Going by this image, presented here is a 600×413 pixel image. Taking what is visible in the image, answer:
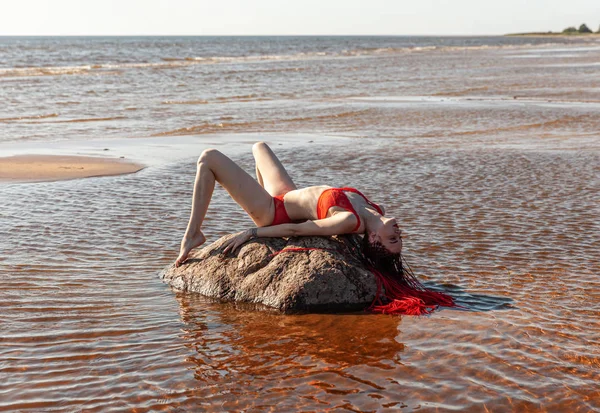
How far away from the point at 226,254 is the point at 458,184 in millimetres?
5336

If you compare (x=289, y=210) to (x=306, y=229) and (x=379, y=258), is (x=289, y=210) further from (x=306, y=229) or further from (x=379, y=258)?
(x=379, y=258)

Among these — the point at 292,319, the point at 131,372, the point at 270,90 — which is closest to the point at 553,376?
the point at 292,319

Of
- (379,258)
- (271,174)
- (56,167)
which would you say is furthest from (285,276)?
(56,167)

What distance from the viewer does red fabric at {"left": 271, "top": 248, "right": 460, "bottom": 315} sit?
579 centimetres

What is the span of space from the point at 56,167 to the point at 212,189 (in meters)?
6.33

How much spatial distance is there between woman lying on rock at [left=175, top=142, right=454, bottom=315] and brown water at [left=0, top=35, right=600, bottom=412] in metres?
0.32

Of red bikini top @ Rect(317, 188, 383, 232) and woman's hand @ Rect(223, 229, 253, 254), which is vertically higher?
red bikini top @ Rect(317, 188, 383, 232)

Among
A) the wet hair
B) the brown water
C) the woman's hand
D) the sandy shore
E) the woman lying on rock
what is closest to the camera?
the brown water

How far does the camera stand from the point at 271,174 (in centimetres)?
673

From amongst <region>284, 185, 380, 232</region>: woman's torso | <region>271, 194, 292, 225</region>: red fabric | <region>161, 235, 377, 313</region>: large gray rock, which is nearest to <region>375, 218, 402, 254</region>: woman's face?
<region>284, 185, 380, 232</region>: woman's torso

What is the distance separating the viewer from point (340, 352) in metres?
5.00

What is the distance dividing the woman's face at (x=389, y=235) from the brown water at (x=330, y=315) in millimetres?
653

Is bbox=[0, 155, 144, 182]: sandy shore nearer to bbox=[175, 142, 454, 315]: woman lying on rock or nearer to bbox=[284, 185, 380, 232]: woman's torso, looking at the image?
bbox=[175, 142, 454, 315]: woman lying on rock

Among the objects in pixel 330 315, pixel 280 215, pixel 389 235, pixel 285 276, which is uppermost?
pixel 280 215
